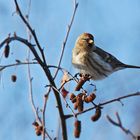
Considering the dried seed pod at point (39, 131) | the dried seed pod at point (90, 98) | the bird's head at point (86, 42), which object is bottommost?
the dried seed pod at point (39, 131)

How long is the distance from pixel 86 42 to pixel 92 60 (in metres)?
0.30

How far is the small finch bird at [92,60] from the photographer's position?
4590mm

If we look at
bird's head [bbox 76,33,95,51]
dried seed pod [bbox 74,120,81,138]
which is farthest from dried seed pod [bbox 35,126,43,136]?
bird's head [bbox 76,33,95,51]

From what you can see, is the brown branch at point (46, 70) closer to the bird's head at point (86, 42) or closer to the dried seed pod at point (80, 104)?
the dried seed pod at point (80, 104)

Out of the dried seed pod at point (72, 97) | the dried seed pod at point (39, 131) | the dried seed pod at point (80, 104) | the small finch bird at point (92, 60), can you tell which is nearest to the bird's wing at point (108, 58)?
the small finch bird at point (92, 60)

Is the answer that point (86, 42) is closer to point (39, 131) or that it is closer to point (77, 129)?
point (39, 131)

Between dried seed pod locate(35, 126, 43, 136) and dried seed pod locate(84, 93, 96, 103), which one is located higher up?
dried seed pod locate(84, 93, 96, 103)

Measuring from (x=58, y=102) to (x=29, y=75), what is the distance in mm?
354

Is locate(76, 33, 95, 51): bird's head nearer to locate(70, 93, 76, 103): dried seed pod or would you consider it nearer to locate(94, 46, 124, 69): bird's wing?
locate(94, 46, 124, 69): bird's wing

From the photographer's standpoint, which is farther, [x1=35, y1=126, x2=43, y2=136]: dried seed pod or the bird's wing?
the bird's wing

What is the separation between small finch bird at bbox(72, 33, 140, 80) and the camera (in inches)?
181

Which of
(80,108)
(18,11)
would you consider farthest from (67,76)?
(18,11)

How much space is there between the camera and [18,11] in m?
2.14

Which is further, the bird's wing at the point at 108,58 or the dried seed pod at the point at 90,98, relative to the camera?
the bird's wing at the point at 108,58
